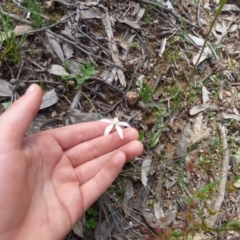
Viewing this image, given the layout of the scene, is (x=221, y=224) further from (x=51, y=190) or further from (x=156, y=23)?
(x=156, y=23)

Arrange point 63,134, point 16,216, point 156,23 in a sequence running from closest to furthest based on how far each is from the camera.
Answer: point 16,216 < point 63,134 < point 156,23

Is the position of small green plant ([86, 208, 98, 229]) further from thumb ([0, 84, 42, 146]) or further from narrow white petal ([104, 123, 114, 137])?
thumb ([0, 84, 42, 146])

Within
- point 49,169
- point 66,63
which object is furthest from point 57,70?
point 49,169

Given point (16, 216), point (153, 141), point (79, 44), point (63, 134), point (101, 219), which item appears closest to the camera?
point (16, 216)

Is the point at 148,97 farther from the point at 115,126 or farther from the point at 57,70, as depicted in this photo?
the point at 57,70

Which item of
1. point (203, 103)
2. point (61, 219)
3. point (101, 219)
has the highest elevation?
point (203, 103)

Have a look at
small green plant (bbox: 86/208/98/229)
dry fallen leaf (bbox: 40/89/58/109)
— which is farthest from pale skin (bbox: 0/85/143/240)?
dry fallen leaf (bbox: 40/89/58/109)

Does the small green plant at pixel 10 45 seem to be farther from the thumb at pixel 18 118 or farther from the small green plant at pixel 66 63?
the thumb at pixel 18 118

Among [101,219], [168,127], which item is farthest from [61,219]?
[168,127]
